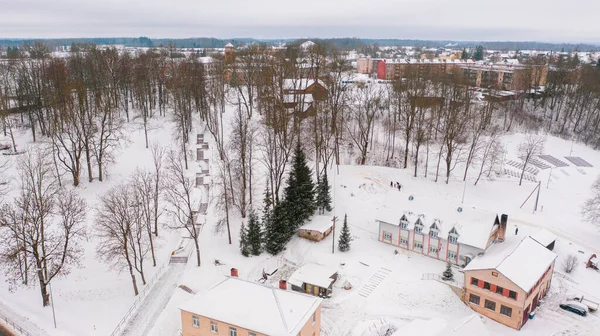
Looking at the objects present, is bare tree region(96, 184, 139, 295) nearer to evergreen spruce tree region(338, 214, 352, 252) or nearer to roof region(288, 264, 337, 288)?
roof region(288, 264, 337, 288)

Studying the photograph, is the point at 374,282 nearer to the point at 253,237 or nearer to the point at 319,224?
the point at 319,224

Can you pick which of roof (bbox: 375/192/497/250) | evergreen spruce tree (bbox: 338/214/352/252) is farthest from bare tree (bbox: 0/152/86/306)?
roof (bbox: 375/192/497/250)

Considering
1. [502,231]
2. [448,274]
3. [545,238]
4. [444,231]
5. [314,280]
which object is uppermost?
[502,231]

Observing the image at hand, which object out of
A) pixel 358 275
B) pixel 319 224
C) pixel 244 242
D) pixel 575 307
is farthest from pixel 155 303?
pixel 575 307

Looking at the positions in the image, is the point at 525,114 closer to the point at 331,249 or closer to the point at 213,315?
the point at 331,249

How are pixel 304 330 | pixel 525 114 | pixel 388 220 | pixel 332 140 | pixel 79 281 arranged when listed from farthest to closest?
pixel 525 114
pixel 332 140
pixel 388 220
pixel 79 281
pixel 304 330

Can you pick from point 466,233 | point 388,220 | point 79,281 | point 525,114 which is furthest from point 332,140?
point 525,114
